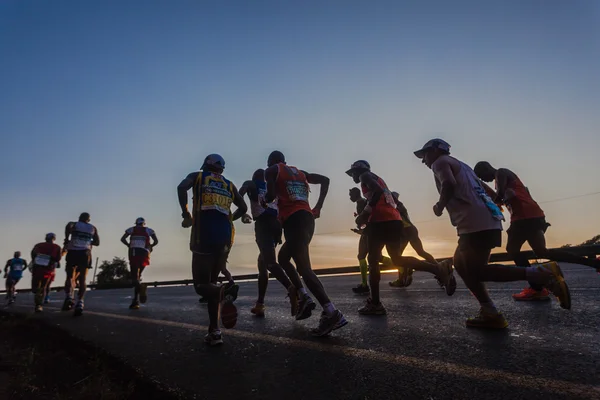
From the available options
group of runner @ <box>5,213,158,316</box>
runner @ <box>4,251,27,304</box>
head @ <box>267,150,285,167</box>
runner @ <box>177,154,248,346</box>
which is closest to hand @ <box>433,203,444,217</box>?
head @ <box>267,150,285,167</box>

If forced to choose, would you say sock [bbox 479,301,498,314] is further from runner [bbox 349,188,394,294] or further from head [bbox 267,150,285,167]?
runner [bbox 349,188,394,294]

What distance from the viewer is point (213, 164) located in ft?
13.8

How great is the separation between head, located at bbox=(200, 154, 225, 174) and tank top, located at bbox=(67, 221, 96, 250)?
517cm

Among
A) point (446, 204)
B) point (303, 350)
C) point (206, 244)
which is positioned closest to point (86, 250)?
point (206, 244)

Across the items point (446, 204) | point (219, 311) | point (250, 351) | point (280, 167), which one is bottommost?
point (250, 351)

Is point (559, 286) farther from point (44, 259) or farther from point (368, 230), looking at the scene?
point (44, 259)

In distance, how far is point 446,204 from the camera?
Answer: 146 inches

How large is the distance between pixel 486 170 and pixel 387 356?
3.72 metres

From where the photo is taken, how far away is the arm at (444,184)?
12.1 ft

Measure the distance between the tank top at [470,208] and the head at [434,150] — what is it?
0.48 ft

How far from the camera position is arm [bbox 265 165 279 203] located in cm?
416

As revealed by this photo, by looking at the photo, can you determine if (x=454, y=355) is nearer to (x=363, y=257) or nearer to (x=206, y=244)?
(x=206, y=244)

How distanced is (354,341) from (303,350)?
19.4 inches

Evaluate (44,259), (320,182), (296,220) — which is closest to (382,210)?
(320,182)
